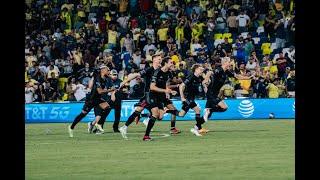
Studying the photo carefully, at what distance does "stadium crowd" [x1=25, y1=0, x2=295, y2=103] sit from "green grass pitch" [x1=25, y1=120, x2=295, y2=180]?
22.0 feet

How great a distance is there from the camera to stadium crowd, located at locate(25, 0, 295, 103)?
96.0 feet

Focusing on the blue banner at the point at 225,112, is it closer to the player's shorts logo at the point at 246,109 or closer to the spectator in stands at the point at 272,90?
the player's shorts logo at the point at 246,109

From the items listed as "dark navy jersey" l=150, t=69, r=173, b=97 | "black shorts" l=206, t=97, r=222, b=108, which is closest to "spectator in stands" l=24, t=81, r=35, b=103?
"black shorts" l=206, t=97, r=222, b=108

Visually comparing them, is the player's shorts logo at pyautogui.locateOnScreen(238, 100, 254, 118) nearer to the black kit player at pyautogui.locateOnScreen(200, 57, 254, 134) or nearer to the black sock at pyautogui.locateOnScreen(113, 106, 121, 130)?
the black kit player at pyautogui.locateOnScreen(200, 57, 254, 134)

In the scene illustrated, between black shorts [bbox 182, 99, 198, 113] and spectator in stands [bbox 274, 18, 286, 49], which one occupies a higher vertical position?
spectator in stands [bbox 274, 18, 286, 49]

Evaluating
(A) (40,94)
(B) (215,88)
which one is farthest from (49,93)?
(B) (215,88)

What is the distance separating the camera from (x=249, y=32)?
103ft

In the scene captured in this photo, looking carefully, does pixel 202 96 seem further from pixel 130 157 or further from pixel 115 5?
pixel 130 157

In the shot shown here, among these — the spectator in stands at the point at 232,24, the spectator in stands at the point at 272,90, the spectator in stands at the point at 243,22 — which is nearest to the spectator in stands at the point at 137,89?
the spectator in stands at the point at 272,90

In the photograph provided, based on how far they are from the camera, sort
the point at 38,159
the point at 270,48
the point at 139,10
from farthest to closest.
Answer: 1. the point at 139,10
2. the point at 270,48
3. the point at 38,159

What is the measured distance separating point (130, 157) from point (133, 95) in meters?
15.2

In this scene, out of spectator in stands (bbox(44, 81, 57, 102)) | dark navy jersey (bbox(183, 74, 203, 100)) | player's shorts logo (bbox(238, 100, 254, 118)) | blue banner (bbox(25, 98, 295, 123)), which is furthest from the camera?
spectator in stands (bbox(44, 81, 57, 102))
